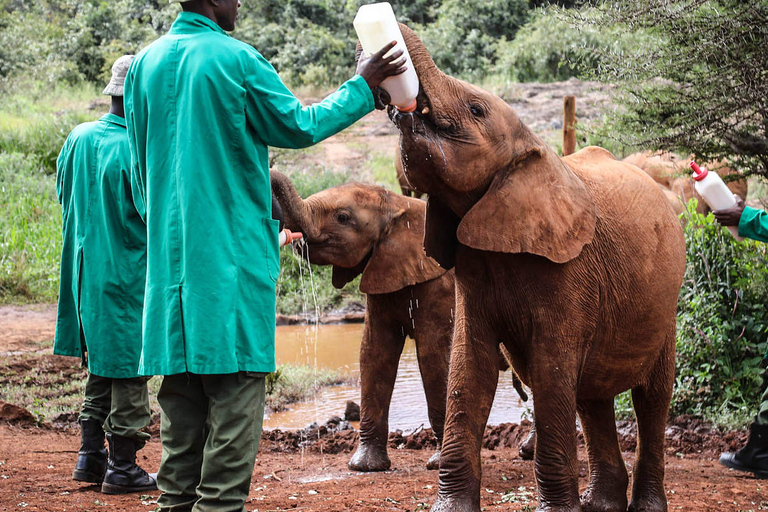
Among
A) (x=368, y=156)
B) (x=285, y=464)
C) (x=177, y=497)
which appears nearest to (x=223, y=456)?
(x=177, y=497)

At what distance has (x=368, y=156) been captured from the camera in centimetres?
2184

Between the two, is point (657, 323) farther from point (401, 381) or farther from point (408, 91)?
point (401, 381)

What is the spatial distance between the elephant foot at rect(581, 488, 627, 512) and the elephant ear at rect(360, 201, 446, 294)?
1916 mm

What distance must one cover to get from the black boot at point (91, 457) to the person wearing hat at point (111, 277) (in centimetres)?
2

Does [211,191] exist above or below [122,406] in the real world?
above

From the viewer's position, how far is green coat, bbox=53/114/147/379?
5164 mm

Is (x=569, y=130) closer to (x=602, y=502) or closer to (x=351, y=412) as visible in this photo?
(x=351, y=412)

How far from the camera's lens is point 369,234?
6.62 meters

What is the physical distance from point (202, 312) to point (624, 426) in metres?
5.32

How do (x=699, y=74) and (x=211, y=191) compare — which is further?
(x=699, y=74)

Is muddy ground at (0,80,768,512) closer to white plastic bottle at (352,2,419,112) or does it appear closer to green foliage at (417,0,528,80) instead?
white plastic bottle at (352,2,419,112)

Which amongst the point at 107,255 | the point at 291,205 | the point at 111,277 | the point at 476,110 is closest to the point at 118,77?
the point at 107,255

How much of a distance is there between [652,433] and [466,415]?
1394mm

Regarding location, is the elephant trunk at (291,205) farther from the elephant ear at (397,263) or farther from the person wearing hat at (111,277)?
the person wearing hat at (111,277)
